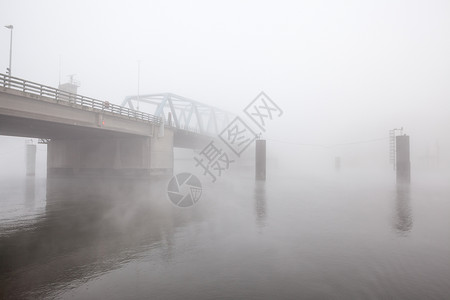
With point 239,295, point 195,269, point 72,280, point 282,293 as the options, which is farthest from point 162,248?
point 282,293

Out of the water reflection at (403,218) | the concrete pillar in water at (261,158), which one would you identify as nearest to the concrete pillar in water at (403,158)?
the concrete pillar in water at (261,158)

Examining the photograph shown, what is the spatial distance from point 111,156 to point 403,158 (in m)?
51.0

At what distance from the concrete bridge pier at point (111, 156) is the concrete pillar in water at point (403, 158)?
4063 cm

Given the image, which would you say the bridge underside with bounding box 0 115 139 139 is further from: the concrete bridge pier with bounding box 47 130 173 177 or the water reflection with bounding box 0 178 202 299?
the water reflection with bounding box 0 178 202 299

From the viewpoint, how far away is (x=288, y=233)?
13258 millimetres

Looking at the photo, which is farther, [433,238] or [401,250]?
[433,238]

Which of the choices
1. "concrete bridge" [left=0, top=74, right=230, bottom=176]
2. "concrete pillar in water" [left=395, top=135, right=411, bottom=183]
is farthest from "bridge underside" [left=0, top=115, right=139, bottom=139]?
"concrete pillar in water" [left=395, top=135, right=411, bottom=183]

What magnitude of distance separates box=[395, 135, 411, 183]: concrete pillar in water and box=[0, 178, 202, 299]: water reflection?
41.0 metres

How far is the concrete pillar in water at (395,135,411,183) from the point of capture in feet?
139

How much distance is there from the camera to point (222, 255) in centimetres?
1001

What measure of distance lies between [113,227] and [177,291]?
27.7ft

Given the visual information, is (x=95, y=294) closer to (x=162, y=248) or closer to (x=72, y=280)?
(x=72, y=280)

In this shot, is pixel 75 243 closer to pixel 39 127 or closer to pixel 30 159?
pixel 39 127

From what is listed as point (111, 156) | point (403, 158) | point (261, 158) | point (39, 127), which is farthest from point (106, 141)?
point (403, 158)
